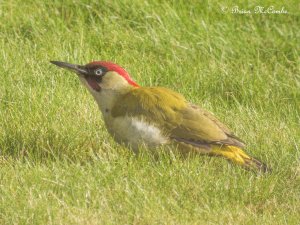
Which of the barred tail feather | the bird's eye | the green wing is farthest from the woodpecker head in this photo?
the barred tail feather

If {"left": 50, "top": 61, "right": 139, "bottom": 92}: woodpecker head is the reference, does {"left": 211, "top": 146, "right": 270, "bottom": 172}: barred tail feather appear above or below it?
below

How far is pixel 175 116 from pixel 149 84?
1.74 m

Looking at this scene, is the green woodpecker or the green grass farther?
the green woodpecker

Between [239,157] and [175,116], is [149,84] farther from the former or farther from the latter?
[239,157]

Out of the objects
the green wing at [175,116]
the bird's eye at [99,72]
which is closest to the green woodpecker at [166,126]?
the green wing at [175,116]

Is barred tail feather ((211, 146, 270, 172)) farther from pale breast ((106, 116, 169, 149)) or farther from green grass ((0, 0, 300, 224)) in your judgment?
pale breast ((106, 116, 169, 149))

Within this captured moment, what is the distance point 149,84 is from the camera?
824 centimetres

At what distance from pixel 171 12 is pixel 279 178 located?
310 centimetres

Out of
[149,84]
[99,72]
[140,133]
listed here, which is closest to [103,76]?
[99,72]

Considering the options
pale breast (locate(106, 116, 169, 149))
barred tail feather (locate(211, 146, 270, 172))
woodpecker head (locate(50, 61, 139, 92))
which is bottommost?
barred tail feather (locate(211, 146, 270, 172))

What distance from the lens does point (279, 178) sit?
20.8 ft

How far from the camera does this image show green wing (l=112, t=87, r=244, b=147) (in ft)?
21.1

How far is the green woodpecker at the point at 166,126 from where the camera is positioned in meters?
6.43

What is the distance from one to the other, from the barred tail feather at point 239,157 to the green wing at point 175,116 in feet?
0.29
